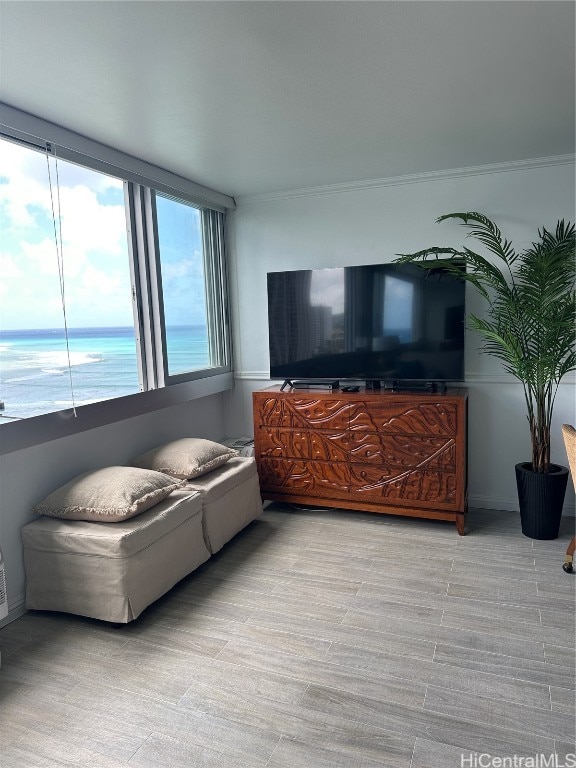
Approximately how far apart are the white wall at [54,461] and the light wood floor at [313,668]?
365mm

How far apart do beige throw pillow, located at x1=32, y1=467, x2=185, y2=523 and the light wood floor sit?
0.50m

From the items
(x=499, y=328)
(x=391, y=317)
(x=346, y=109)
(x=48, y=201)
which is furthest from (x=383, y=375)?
(x=48, y=201)

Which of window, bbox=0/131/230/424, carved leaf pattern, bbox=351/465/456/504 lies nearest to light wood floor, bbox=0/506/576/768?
carved leaf pattern, bbox=351/465/456/504

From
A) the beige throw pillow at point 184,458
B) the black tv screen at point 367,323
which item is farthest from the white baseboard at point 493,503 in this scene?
the beige throw pillow at point 184,458

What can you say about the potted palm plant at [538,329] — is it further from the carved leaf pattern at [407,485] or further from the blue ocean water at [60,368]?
the blue ocean water at [60,368]

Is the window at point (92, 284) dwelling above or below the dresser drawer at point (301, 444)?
above

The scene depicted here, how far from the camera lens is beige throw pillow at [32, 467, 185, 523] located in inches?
99.0

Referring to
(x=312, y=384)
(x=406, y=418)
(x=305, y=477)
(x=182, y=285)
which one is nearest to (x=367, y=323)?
(x=312, y=384)

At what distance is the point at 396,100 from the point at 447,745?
2.55 metres

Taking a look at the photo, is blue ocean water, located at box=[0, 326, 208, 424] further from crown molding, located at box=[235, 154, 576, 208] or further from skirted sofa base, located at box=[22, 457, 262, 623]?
crown molding, located at box=[235, 154, 576, 208]

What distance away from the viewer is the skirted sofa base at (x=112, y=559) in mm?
2373

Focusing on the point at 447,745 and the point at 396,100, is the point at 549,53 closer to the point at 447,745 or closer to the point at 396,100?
the point at 396,100

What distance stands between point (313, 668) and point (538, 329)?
2.28m

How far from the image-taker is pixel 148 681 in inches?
81.1
